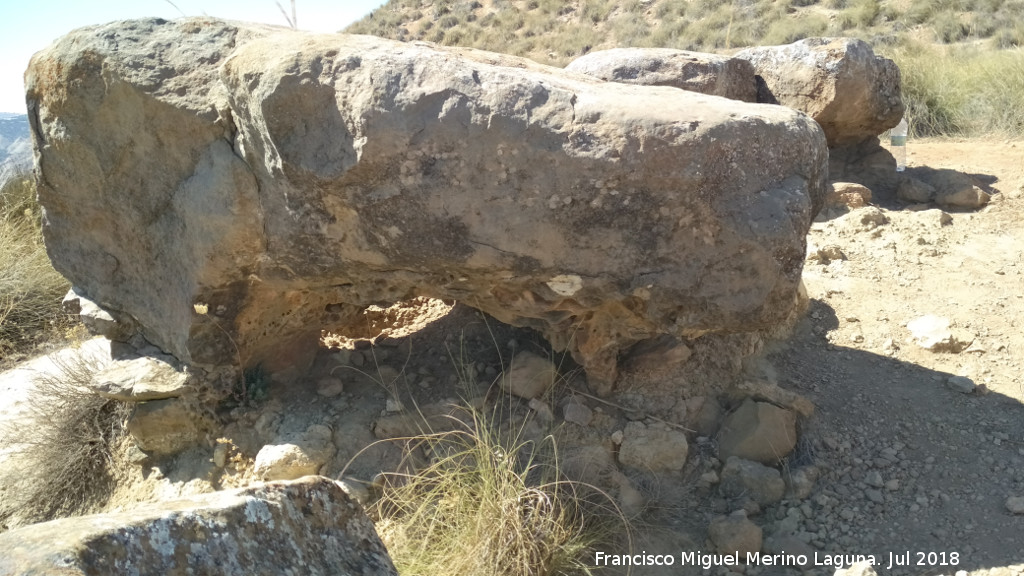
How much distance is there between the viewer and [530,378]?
315 centimetres

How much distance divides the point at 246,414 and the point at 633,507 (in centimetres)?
158

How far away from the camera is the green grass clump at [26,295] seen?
227 inches

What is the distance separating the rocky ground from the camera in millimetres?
2748

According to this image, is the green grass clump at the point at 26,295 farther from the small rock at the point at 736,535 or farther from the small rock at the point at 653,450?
the small rock at the point at 736,535

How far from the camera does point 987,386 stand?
336 cm

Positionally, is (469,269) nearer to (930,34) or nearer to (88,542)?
(88,542)

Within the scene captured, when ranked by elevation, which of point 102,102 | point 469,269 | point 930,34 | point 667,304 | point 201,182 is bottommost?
point 930,34

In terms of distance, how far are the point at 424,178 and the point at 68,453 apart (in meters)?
2.26

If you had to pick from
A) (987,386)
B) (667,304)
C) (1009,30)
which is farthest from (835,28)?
(667,304)

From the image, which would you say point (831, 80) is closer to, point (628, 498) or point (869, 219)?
point (869, 219)

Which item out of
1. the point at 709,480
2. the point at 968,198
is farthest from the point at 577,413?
the point at 968,198

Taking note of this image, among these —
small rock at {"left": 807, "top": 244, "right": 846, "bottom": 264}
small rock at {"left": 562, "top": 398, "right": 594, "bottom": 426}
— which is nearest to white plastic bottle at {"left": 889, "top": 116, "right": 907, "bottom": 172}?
small rock at {"left": 807, "top": 244, "right": 846, "bottom": 264}

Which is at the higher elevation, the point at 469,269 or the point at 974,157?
the point at 469,269

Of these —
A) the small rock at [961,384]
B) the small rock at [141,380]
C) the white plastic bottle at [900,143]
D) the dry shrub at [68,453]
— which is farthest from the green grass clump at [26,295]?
the white plastic bottle at [900,143]
